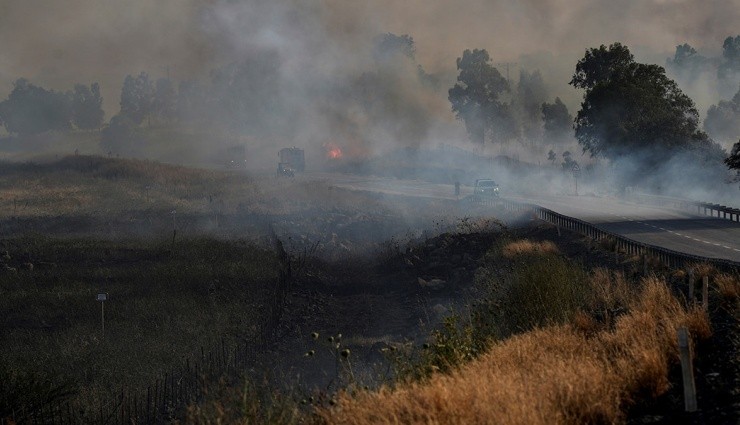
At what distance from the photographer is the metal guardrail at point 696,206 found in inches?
2153

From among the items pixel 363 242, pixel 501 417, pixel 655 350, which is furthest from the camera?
pixel 363 242

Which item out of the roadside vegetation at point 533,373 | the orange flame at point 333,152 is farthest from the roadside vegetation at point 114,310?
the orange flame at point 333,152

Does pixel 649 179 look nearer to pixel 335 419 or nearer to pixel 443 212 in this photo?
pixel 443 212

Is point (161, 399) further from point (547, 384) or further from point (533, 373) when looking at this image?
point (547, 384)

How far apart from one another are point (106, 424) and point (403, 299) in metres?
20.1

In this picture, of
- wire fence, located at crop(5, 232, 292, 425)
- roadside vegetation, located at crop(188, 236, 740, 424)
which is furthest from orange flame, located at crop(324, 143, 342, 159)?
roadside vegetation, located at crop(188, 236, 740, 424)

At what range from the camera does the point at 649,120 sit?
75.8 meters

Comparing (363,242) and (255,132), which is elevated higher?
(255,132)

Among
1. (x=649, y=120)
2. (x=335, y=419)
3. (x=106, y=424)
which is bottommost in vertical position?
(x=106, y=424)

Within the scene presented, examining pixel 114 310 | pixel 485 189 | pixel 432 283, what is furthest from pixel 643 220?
pixel 114 310

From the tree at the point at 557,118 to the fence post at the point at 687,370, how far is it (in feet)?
428

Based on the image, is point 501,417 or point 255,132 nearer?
point 501,417

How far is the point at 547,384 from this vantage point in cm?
1169

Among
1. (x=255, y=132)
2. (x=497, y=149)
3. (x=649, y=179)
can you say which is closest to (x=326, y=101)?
(x=255, y=132)
